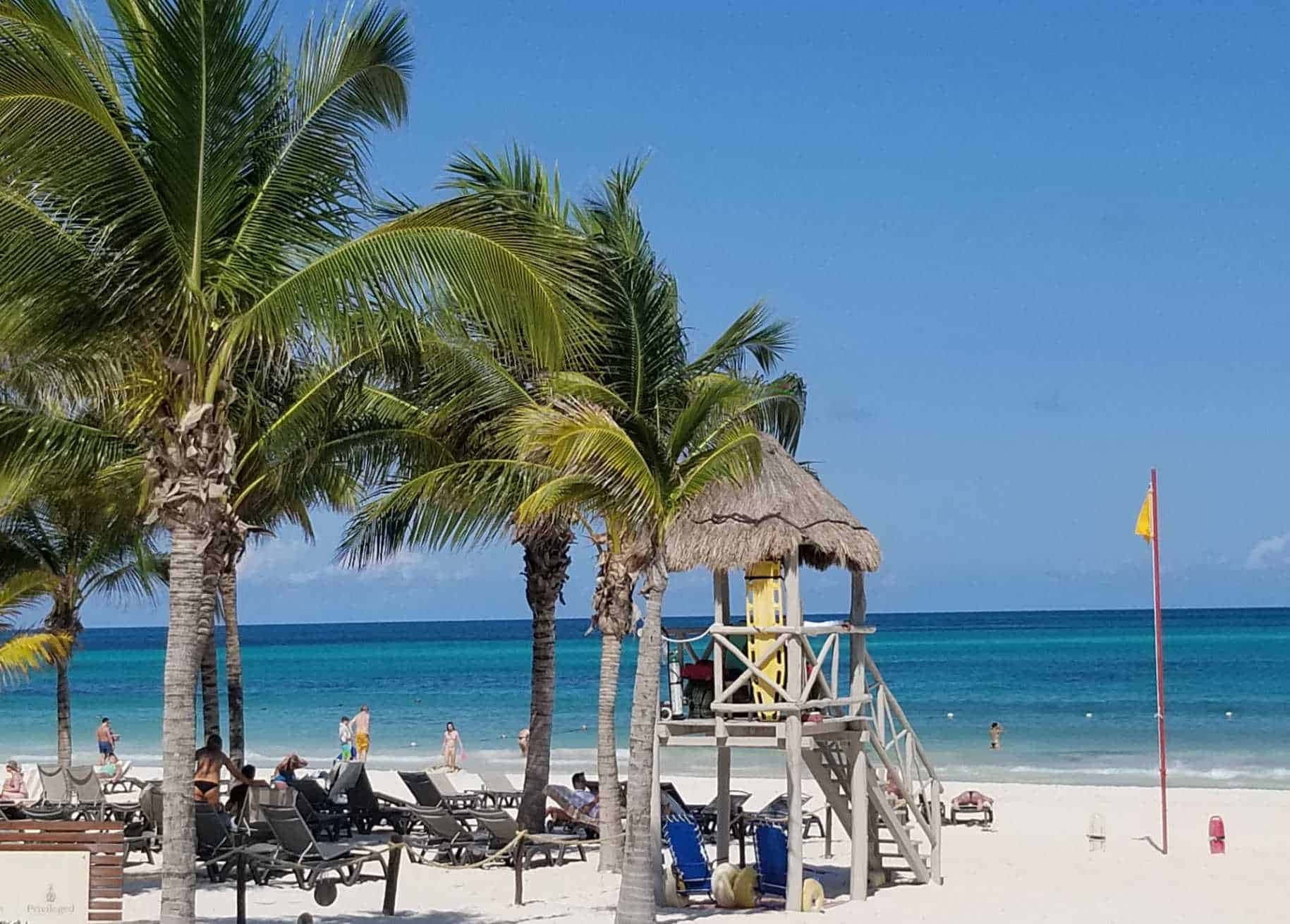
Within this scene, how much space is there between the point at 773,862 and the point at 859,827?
86 cm

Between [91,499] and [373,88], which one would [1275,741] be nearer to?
[91,499]

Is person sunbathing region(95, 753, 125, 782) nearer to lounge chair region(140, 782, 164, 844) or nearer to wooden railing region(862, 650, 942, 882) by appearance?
lounge chair region(140, 782, 164, 844)

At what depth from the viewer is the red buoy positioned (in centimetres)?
1722

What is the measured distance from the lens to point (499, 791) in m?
19.1

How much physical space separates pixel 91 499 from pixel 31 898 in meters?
6.54

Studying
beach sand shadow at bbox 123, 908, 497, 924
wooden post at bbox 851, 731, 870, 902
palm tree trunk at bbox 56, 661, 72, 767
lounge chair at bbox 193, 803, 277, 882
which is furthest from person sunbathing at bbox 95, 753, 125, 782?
wooden post at bbox 851, 731, 870, 902

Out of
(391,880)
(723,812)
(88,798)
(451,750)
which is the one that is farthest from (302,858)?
(451,750)

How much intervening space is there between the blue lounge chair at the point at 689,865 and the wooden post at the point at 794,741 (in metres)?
0.83

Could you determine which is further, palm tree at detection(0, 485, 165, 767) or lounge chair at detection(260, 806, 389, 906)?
palm tree at detection(0, 485, 165, 767)

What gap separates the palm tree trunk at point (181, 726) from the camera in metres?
8.68

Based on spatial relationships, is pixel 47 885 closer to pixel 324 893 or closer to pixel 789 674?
pixel 324 893

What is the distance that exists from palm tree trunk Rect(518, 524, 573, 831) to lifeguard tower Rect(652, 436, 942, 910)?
1772 mm

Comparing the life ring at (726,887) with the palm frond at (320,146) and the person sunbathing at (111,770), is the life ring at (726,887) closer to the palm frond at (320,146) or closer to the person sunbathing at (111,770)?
the palm frond at (320,146)

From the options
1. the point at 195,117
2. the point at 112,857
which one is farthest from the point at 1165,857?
the point at 195,117
